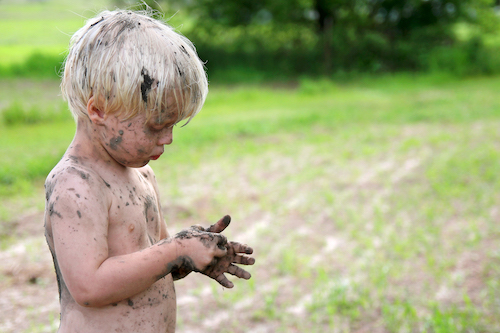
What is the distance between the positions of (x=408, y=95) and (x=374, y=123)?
10.4ft

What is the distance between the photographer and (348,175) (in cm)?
523

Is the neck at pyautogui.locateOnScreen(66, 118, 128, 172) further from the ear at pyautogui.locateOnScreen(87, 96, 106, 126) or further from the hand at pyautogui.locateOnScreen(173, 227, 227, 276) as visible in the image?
the hand at pyautogui.locateOnScreen(173, 227, 227, 276)

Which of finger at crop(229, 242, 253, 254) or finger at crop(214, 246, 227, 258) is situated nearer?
finger at crop(214, 246, 227, 258)

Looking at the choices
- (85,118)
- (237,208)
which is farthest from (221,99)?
(85,118)

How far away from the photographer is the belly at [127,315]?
113 cm

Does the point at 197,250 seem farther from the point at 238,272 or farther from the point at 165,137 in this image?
the point at 165,137

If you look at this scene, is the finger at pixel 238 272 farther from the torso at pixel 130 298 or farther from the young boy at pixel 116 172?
the torso at pixel 130 298

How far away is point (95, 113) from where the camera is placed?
1088 millimetres

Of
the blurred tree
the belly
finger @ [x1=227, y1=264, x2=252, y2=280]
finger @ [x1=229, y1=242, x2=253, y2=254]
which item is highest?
finger @ [x1=229, y1=242, x2=253, y2=254]

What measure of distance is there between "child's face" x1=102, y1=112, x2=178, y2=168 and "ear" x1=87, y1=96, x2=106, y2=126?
1 centimetres

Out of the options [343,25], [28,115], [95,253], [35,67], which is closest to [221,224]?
[95,253]

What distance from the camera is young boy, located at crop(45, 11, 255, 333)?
104cm

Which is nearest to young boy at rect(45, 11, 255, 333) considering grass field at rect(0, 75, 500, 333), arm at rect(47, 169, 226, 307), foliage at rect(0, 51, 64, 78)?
arm at rect(47, 169, 226, 307)

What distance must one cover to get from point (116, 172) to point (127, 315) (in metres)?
0.35
